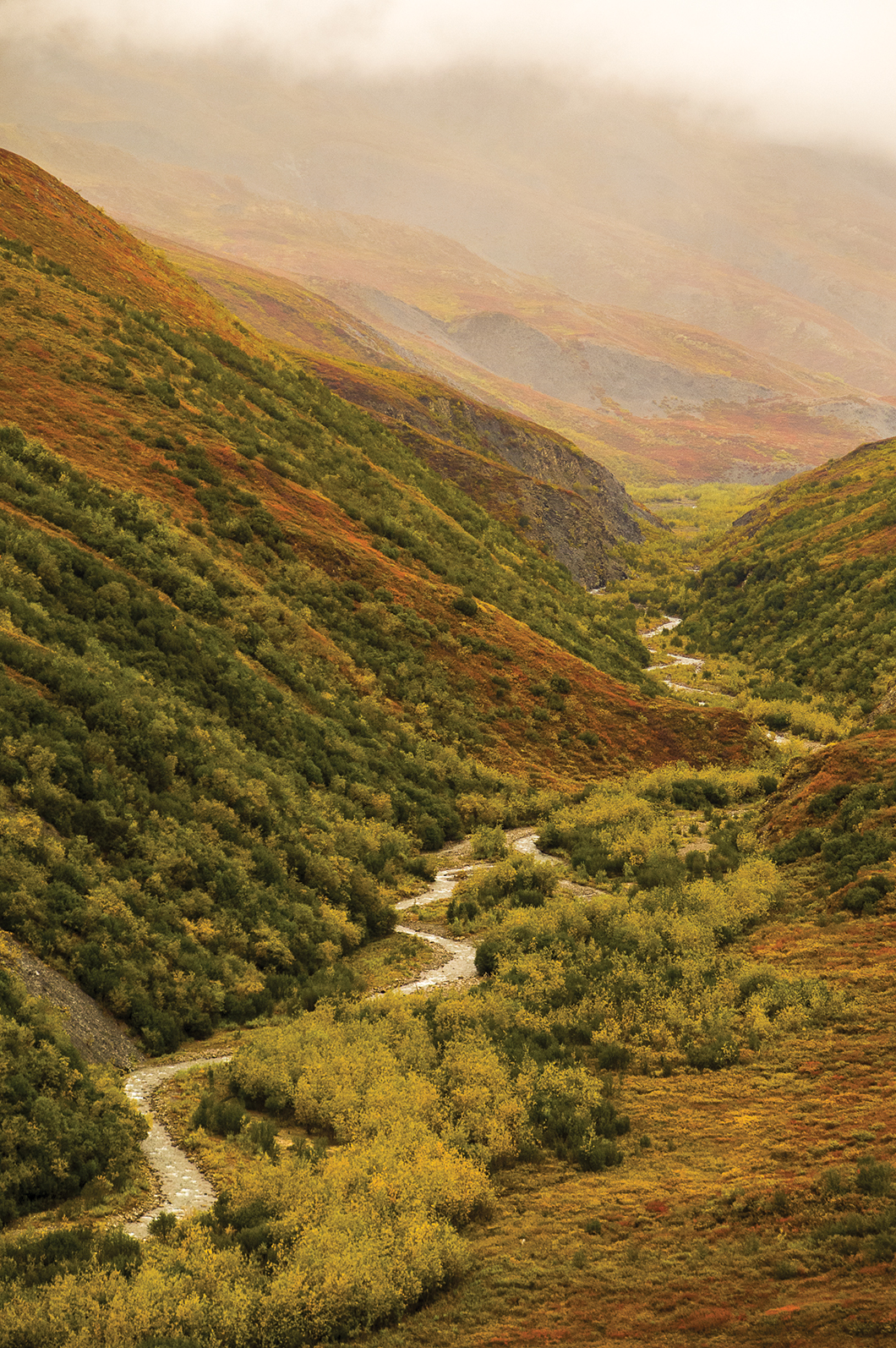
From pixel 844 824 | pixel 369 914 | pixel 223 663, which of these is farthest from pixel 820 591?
pixel 369 914

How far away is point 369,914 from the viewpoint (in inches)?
901

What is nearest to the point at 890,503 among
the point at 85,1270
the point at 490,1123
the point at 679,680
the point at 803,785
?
the point at 679,680

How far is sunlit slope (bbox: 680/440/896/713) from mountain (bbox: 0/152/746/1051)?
10.6m

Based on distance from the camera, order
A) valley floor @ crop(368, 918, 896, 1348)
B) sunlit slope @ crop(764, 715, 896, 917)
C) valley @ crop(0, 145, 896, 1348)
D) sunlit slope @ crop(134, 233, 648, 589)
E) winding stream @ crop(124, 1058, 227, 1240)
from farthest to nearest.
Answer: sunlit slope @ crop(134, 233, 648, 589)
sunlit slope @ crop(764, 715, 896, 917)
winding stream @ crop(124, 1058, 227, 1240)
valley @ crop(0, 145, 896, 1348)
valley floor @ crop(368, 918, 896, 1348)

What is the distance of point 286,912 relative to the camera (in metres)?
20.5

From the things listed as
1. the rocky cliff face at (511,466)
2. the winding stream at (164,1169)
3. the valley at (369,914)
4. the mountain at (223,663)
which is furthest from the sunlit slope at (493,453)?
the winding stream at (164,1169)

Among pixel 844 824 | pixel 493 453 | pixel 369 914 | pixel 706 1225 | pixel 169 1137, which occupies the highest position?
pixel 493 453

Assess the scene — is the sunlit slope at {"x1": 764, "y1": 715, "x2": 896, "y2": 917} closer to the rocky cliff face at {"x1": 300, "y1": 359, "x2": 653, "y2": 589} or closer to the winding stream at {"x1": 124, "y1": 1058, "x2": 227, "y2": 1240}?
the winding stream at {"x1": 124, "y1": 1058, "x2": 227, "y2": 1240}

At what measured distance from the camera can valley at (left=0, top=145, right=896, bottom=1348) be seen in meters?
9.86

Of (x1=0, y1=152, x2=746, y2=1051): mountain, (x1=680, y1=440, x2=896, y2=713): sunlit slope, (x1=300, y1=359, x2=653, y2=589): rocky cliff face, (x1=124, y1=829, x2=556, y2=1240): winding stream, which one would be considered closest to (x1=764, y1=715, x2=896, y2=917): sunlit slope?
(x1=124, y1=829, x2=556, y2=1240): winding stream

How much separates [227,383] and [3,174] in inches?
606

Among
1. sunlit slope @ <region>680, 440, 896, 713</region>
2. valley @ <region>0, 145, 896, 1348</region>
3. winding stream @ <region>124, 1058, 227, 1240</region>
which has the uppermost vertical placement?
sunlit slope @ <region>680, 440, 896, 713</region>

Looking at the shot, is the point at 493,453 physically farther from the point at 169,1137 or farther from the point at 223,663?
the point at 169,1137

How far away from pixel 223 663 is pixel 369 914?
8.35 metres
